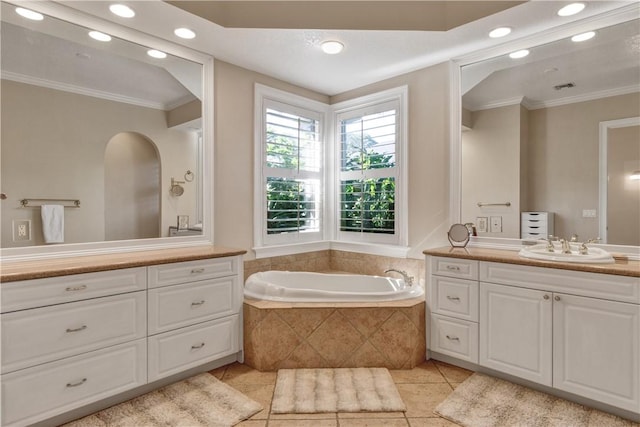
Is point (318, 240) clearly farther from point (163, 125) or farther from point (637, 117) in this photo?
point (637, 117)

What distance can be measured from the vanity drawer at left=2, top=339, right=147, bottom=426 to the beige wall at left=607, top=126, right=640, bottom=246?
10.3 feet

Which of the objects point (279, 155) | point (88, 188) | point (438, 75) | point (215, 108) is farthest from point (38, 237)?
point (438, 75)

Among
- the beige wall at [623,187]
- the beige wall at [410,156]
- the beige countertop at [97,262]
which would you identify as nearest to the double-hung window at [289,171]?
the beige wall at [410,156]

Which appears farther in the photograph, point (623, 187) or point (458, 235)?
point (458, 235)

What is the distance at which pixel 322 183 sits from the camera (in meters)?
3.98

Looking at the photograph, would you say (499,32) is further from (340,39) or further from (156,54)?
(156,54)

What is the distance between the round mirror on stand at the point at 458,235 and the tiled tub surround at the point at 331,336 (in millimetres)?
719

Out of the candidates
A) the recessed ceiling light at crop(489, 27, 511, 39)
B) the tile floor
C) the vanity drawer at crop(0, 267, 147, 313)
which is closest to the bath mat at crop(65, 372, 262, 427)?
the tile floor

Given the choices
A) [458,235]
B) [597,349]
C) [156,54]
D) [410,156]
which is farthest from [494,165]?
[156,54]

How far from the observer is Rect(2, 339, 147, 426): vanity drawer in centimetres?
174

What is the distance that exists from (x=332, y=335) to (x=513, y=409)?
117 centimetres

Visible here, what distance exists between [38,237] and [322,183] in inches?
100

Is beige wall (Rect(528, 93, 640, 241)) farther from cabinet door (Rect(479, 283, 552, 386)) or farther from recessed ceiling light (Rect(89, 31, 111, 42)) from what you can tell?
recessed ceiling light (Rect(89, 31, 111, 42))

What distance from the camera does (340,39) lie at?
265cm
